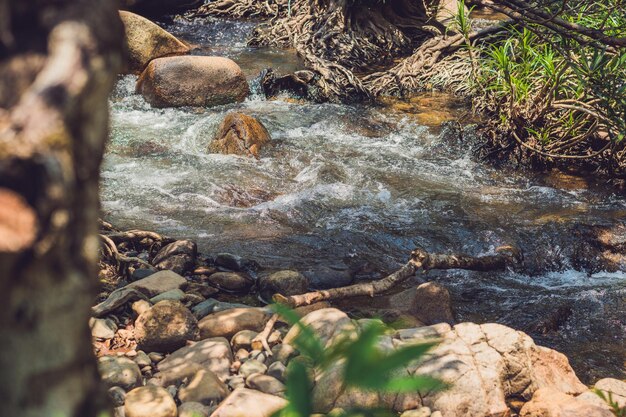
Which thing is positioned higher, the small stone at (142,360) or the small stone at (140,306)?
the small stone at (142,360)

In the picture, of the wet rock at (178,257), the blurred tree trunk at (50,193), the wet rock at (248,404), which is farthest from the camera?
the wet rock at (178,257)

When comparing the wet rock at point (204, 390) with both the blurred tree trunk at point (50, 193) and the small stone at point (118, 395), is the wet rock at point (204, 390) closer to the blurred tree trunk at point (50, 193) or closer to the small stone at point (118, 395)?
the small stone at point (118, 395)

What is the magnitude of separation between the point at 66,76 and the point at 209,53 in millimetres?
11870

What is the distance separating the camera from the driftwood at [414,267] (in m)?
4.42

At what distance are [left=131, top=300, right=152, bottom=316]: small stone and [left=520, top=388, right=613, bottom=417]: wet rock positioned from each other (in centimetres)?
225

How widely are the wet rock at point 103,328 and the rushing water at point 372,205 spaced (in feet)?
5.47

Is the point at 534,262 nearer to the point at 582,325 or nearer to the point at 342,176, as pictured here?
the point at 582,325

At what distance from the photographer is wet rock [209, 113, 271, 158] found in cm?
794

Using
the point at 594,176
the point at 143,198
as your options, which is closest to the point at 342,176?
the point at 143,198

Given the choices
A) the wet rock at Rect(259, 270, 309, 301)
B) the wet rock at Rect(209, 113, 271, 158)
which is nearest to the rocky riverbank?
the wet rock at Rect(259, 270, 309, 301)

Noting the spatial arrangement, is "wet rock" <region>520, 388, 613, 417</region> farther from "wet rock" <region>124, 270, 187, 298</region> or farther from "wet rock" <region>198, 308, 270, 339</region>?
"wet rock" <region>124, 270, 187, 298</region>

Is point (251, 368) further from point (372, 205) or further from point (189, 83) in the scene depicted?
point (189, 83)

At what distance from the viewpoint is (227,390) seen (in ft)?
11.0

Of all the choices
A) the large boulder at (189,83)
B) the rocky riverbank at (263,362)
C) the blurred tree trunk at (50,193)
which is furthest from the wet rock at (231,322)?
the large boulder at (189,83)
